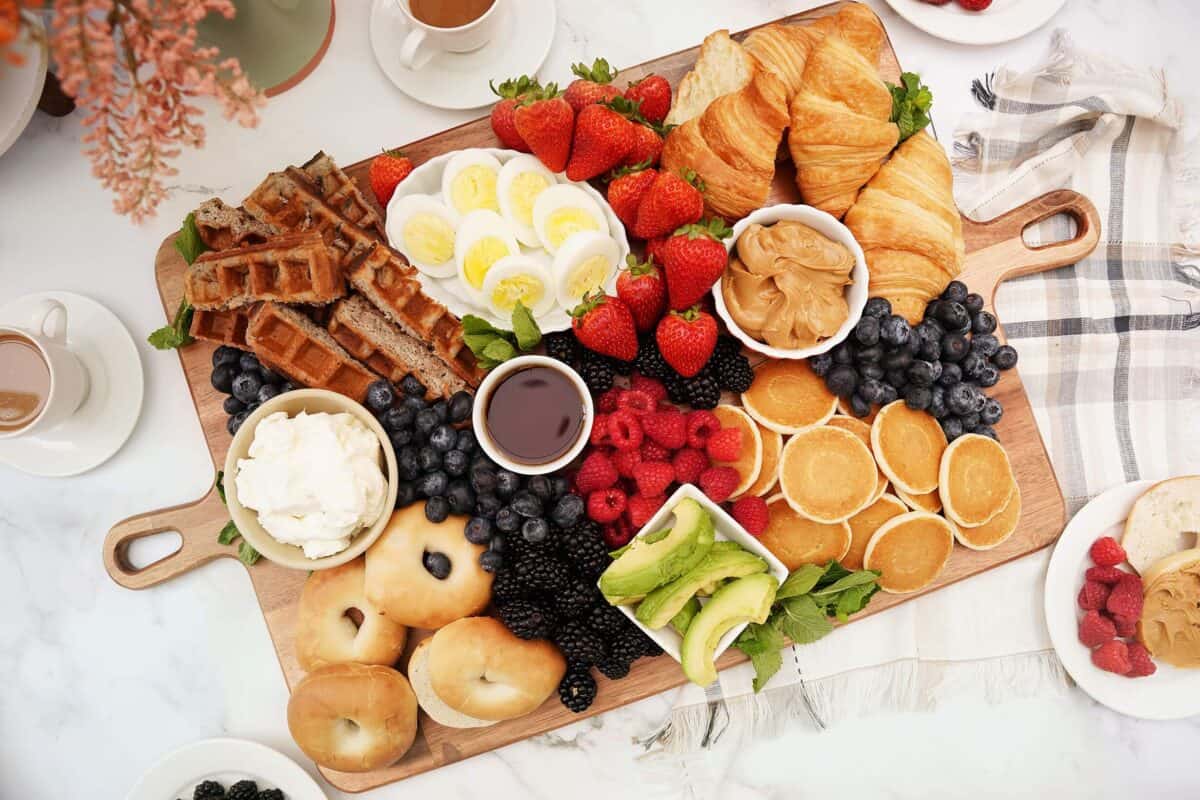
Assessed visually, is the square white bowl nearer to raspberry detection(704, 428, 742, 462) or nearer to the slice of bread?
raspberry detection(704, 428, 742, 462)

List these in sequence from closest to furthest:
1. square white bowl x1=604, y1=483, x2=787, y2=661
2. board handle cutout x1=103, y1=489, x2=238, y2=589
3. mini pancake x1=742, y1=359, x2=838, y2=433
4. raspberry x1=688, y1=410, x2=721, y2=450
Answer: square white bowl x1=604, y1=483, x2=787, y2=661 → raspberry x1=688, y1=410, x2=721, y2=450 → mini pancake x1=742, y1=359, x2=838, y2=433 → board handle cutout x1=103, y1=489, x2=238, y2=589

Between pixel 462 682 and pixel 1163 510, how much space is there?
6.04 feet

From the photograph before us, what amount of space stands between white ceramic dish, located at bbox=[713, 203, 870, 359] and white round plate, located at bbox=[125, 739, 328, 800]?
1556 millimetres

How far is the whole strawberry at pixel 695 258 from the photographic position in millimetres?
1918

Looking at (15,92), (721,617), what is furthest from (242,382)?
(721,617)

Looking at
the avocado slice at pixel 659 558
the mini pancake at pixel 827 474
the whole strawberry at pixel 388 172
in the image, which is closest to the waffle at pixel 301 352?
the whole strawberry at pixel 388 172

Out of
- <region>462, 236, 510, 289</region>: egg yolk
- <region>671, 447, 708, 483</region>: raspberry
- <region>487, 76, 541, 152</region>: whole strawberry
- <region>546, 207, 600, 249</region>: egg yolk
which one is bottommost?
<region>671, 447, 708, 483</region>: raspberry

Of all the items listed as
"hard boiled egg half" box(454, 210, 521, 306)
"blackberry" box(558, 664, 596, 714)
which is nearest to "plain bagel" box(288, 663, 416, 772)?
"blackberry" box(558, 664, 596, 714)

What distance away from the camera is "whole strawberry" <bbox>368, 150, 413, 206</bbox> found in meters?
2.14

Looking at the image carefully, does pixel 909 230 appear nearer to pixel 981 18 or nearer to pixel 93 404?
pixel 981 18

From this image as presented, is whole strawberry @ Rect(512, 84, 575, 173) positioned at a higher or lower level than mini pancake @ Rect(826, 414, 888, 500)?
higher

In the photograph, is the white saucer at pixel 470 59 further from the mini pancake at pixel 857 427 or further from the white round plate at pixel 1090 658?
the white round plate at pixel 1090 658

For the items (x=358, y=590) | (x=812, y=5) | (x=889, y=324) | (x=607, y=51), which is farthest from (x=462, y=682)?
(x=812, y=5)

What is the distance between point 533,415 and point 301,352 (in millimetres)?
595
